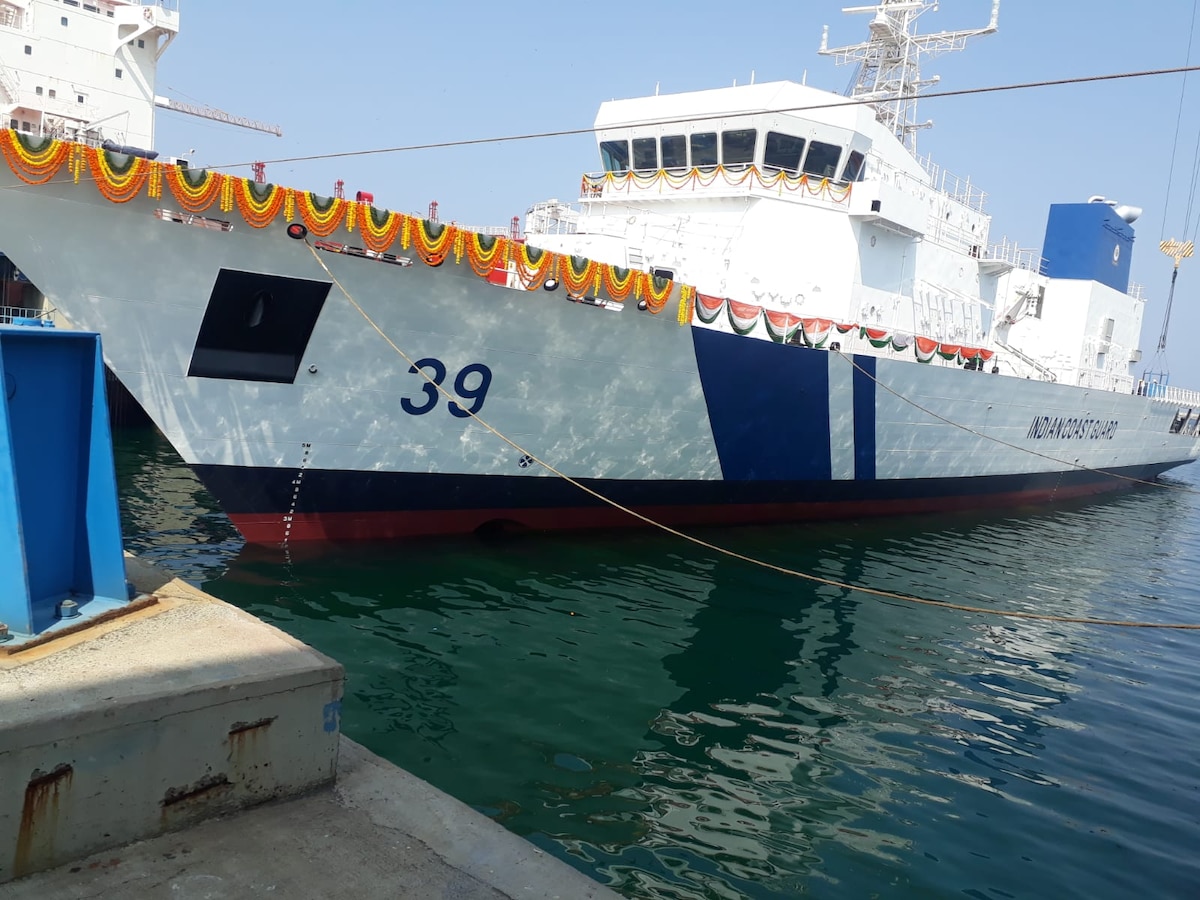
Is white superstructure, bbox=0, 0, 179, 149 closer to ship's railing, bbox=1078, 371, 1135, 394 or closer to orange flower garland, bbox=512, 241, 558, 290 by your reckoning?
orange flower garland, bbox=512, 241, 558, 290

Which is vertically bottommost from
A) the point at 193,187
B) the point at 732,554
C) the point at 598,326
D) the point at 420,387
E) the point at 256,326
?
the point at 732,554

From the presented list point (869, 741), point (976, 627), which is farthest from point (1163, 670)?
point (869, 741)

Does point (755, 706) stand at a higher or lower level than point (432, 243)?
lower

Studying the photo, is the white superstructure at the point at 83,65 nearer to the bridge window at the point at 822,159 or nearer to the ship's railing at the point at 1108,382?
the bridge window at the point at 822,159

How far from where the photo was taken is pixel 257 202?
23.9 feet

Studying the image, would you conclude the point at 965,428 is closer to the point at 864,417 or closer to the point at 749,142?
the point at 864,417

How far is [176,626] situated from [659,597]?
212 inches

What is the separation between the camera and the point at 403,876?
2770 mm

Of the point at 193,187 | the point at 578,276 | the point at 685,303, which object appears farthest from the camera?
the point at 685,303

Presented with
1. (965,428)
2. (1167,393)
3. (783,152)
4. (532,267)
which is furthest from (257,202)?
(1167,393)

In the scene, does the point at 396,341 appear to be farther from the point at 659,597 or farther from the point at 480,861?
the point at 480,861

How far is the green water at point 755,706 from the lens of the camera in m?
4.12

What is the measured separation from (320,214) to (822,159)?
7546 mm

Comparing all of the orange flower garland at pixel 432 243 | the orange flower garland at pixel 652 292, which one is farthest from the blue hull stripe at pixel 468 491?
the orange flower garland at pixel 432 243
